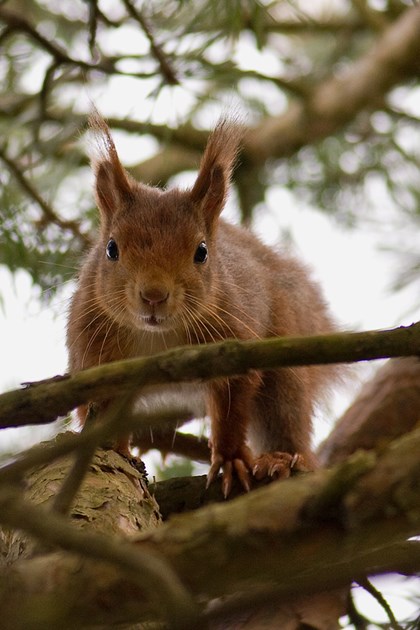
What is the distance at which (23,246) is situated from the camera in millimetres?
2174

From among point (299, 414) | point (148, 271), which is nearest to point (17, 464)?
point (148, 271)

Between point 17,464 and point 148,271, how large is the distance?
1238 millimetres

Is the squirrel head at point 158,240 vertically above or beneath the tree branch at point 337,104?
beneath

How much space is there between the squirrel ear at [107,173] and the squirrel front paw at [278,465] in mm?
714

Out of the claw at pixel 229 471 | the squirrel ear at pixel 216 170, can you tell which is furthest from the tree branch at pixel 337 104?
the claw at pixel 229 471

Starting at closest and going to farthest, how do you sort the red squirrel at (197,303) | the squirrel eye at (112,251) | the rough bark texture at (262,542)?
the rough bark texture at (262,542) < the red squirrel at (197,303) < the squirrel eye at (112,251)

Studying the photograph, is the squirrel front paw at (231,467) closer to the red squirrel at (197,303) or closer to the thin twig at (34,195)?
the red squirrel at (197,303)

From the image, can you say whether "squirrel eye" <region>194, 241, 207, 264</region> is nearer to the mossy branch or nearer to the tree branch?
the tree branch

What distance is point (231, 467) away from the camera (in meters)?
2.02

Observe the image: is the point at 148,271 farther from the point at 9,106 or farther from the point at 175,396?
the point at 9,106

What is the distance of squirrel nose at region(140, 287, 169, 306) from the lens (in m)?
1.93

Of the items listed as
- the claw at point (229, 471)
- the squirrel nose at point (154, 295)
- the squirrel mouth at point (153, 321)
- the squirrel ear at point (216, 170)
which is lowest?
the claw at point (229, 471)

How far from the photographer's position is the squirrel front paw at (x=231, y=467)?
1931 millimetres

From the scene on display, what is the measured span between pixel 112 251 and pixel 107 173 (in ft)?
0.85
